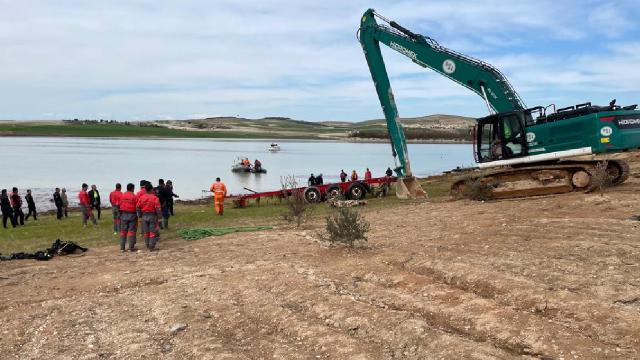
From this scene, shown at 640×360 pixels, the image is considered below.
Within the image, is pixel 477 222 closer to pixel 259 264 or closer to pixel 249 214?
pixel 259 264

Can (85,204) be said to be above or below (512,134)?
below

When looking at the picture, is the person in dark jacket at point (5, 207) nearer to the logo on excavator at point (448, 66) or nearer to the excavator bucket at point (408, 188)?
the excavator bucket at point (408, 188)

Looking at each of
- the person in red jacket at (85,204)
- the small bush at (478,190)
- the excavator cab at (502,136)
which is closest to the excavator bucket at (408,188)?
the small bush at (478,190)

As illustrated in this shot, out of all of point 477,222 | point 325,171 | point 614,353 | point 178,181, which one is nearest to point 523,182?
point 477,222

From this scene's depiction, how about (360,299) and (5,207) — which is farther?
(5,207)

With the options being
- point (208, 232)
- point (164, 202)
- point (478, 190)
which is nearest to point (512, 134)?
point (478, 190)

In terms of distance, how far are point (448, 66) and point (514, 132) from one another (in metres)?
3.66

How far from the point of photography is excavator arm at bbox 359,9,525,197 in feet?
65.2

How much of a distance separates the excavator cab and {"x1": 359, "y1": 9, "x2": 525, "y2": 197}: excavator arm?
1.20m

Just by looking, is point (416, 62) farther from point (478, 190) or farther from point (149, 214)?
point (149, 214)

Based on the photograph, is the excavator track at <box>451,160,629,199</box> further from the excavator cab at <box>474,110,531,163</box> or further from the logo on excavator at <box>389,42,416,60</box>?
the logo on excavator at <box>389,42,416,60</box>

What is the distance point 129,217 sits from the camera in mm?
13969

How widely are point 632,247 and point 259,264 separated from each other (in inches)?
248

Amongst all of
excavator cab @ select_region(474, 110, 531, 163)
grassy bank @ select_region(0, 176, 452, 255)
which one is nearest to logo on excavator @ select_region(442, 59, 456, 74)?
excavator cab @ select_region(474, 110, 531, 163)
